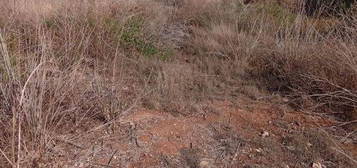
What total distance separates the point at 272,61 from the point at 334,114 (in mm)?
937

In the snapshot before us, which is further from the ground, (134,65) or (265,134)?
(134,65)

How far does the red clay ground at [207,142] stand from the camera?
2.46 m

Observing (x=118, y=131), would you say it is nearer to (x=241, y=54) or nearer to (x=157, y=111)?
(x=157, y=111)

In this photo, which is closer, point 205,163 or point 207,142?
point 205,163

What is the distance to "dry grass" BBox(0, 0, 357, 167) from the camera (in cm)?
235

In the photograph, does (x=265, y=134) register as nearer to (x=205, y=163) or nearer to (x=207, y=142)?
(x=207, y=142)

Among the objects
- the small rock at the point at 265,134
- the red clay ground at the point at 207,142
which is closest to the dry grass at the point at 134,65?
the red clay ground at the point at 207,142

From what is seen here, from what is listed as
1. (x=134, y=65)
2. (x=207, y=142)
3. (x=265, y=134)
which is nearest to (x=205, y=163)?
(x=207, y=142)

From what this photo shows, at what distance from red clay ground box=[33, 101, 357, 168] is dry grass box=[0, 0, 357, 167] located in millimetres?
121

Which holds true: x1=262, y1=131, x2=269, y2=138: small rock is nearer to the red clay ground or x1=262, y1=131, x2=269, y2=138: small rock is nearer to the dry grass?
the red clay ground

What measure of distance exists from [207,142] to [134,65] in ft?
4.97

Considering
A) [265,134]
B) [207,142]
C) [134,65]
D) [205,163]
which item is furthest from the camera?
[134,65]

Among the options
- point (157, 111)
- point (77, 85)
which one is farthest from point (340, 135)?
point (77, 85)

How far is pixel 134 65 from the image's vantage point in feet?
12.9
